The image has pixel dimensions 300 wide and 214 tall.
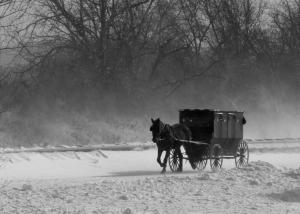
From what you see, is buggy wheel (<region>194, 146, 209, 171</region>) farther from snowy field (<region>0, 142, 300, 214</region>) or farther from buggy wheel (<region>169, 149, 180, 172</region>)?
snowy field (<region>0, 142, 300, 214</region>)

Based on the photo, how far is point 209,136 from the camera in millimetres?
21484

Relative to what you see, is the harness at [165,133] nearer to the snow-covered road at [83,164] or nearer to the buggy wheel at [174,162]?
the buggy wheel at [174,162]

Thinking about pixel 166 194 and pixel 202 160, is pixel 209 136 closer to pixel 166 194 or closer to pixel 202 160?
pixel 202 160

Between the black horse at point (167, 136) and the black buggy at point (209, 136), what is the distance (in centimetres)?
23

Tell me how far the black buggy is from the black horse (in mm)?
228

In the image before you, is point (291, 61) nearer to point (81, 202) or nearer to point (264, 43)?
point (264, 43)

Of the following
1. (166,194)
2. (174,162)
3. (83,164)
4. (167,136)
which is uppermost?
(167,136)

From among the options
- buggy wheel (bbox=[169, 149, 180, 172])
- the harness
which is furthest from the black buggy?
the harness

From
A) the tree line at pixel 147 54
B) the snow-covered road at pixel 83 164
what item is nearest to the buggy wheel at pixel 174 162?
the snow-covered road at pixel 83 164

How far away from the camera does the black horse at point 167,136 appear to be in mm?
20250

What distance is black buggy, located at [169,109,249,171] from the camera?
70.2 ft

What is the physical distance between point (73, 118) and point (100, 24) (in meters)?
6.98

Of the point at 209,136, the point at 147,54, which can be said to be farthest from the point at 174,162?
the point at 147,54

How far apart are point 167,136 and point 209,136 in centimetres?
170
